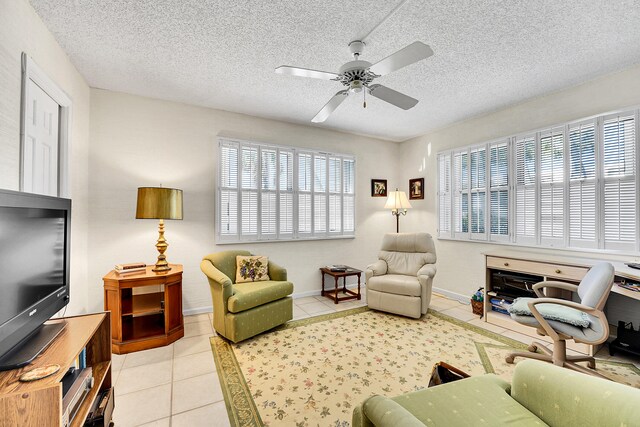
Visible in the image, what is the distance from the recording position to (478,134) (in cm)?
397

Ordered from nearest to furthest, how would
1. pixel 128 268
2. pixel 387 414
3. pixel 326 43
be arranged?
pixel 387 414 < pixel 326 43 < pixel 128 268

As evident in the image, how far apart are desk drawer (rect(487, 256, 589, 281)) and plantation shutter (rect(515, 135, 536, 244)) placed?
0.58 meters

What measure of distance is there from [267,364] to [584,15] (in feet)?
11.7

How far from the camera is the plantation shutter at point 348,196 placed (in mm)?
4672

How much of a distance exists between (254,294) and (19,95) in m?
2.27

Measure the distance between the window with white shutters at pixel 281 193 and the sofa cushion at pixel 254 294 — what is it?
930mm

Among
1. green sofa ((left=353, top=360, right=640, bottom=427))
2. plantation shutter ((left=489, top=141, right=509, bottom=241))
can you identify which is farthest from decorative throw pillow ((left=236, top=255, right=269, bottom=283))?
plantation shutter ((left=489, top=141, right=509, bottom=241))

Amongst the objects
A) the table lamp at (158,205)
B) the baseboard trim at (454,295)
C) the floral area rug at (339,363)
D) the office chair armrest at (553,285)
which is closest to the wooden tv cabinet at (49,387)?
the floral area rug at (339,363)

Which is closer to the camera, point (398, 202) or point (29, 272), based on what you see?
point (29, 272)

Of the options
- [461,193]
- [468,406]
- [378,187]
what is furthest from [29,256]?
[461,193]

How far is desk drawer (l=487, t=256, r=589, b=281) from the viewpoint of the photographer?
266 cm

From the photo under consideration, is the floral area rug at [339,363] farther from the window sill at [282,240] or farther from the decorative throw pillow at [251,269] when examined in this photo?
the window sill at [282,240]

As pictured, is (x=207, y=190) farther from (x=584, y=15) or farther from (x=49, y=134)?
(x=584, y=15)

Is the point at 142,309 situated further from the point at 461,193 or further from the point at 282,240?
the point at 461,193
